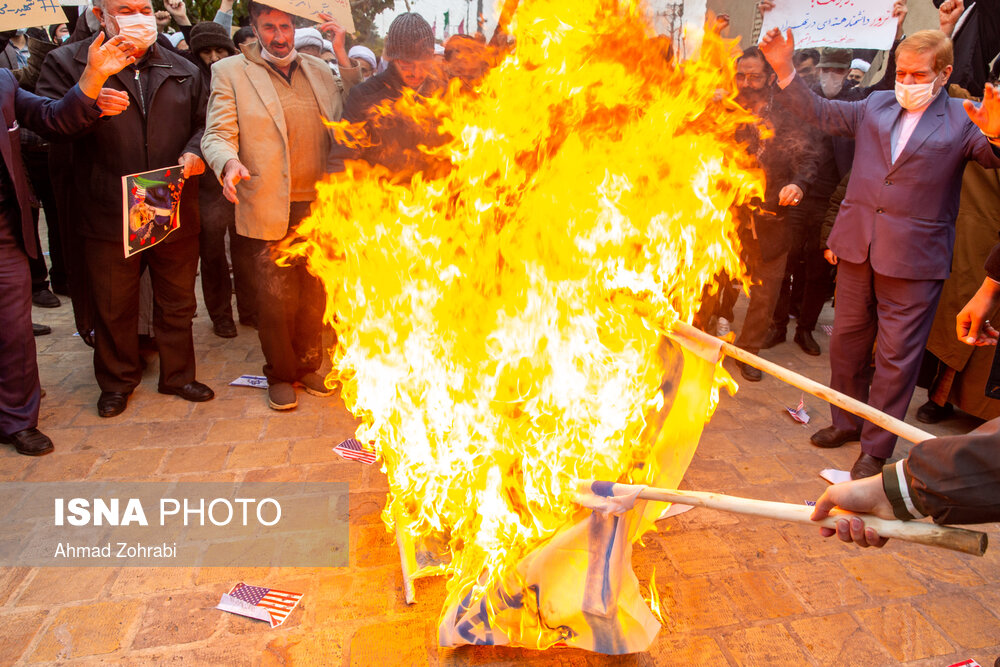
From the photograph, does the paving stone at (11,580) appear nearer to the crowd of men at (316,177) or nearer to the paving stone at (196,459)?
the paving stone at (196,459)

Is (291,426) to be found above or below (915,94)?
below

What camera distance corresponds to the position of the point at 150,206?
452cm

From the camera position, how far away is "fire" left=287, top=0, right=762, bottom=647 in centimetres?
294

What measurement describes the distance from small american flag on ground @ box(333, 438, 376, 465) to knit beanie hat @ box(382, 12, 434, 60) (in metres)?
2.77

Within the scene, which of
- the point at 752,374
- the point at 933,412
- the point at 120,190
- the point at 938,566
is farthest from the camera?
the point at 752,374

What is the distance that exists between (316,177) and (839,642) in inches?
177

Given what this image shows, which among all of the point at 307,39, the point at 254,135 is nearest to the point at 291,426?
the point at 254,135

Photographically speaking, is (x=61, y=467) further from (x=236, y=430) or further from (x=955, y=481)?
(x=955, y=481)

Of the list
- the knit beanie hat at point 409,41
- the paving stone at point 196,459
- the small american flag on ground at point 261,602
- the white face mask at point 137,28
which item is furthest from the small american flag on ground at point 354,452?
the white face mask at point 137,28

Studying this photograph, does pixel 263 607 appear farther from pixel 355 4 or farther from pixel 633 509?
pixel 355 4

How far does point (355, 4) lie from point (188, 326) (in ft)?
68.6

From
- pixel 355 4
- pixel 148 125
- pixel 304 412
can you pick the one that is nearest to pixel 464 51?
pixel 148 125

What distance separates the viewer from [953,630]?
308 cm

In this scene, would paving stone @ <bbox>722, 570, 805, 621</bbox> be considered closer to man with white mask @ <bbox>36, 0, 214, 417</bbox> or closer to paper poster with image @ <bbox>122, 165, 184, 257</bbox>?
man with white mask @ <bbox>36, 0, 214, 417</bbox>
